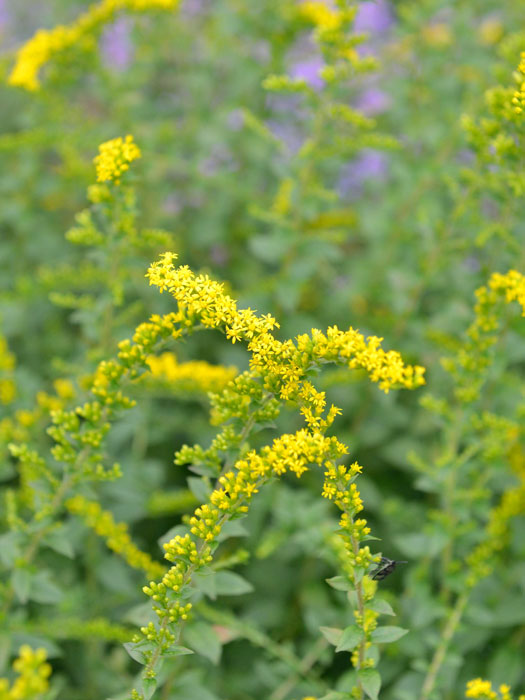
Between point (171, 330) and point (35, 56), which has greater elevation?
point (35, 56)

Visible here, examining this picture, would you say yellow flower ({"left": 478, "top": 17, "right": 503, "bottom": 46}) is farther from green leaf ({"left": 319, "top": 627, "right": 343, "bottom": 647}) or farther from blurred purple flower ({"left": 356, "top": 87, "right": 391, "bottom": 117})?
green leaf ({"left": 319, "top": 627, "right": 343, "bottom": 647})

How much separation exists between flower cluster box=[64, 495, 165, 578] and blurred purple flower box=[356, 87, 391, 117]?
4099mm

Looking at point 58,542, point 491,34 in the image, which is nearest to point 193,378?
point 58,542

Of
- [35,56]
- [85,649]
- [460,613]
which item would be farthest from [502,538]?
[35,56]

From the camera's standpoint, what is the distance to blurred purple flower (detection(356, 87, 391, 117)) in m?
5.96

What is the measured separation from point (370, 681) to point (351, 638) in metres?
0.13

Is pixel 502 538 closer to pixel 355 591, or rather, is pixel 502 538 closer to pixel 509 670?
pixel 509 670

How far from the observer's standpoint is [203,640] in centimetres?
248

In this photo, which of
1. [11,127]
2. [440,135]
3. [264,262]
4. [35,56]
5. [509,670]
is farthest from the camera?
[11,127]

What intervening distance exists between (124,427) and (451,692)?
6.21 feet

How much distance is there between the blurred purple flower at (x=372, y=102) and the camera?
596cm

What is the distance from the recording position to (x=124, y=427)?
12.1ft

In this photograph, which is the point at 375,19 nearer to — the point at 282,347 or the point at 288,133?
the point at 288,133

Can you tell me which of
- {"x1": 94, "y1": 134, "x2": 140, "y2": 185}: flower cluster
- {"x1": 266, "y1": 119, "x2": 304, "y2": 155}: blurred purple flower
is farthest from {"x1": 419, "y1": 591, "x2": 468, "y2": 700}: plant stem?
{"x1": 266, "y1": 119, "x2": 304, "y2": 155}: blurred purple flower
